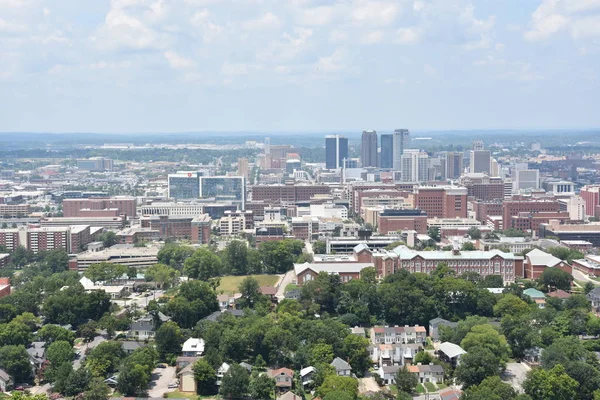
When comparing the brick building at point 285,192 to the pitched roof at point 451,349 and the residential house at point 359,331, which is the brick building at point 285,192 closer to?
the residential house at point 359,331

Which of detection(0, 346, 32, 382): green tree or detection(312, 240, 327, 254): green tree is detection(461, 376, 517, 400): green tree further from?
detection(312, 240, 327, 254): green tree

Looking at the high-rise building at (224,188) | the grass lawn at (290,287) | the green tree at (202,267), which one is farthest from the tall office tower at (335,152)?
the grass lawn at (290,287)

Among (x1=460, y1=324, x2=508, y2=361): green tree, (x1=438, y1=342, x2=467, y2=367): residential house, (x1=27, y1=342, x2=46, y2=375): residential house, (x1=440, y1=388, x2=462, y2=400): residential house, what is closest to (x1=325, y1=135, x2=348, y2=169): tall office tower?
(x1=438, y1=342, x2=467, y2=367): residential house

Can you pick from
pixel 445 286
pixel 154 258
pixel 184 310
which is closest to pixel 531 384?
pixel 445 286

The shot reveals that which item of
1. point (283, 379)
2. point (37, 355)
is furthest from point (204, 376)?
point (37, 355)

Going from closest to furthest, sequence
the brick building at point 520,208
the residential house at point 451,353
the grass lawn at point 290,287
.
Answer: the residential house at point 451,353 < the grass lawn at point 290,287 < the brick building at point 520,208

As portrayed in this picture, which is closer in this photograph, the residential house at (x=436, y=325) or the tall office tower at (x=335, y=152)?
the residential house at (x=436, y=325)

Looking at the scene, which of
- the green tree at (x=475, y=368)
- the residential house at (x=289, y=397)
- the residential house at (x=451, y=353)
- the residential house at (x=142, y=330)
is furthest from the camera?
the residential house at (x=142, y=330)

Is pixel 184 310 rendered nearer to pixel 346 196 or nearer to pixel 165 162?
pixel 346 196
